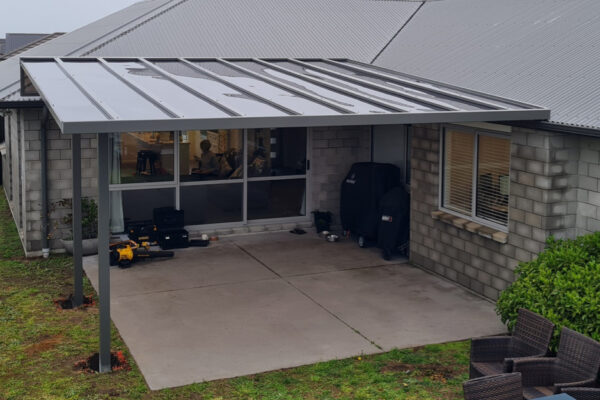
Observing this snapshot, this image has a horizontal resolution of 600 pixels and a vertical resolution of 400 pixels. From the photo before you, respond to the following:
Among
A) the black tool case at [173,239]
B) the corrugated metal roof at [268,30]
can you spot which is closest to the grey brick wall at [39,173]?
the black tool case at [173,239]

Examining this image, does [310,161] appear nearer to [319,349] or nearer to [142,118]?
[319,349]

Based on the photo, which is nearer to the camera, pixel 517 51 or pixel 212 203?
pixel 517 51

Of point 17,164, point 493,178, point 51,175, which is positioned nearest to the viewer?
point 493,178

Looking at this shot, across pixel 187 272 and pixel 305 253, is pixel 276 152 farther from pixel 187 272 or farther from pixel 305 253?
pixel 187 272

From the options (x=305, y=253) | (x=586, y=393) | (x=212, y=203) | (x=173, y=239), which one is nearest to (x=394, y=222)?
(x=305, y=253)

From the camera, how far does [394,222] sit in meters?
13.2

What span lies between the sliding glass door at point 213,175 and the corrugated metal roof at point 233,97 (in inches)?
85.8

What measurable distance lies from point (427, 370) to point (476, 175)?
3783mm

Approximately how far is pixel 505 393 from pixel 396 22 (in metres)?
10.8

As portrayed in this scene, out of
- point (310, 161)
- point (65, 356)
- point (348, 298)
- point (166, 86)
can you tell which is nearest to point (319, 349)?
point (348, 298)

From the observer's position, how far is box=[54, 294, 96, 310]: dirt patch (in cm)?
1083

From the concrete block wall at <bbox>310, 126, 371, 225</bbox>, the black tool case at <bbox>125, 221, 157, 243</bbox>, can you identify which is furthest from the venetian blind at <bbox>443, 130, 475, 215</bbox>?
the black tool case at <bbox>125, 221, 157, 243</bbox>

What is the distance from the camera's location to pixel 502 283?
35.4 ft

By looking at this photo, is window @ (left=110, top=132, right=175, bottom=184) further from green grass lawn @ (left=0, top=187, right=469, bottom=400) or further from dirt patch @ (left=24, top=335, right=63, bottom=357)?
dirt patch @ (left=24, top=335, right=63, bottom=357)
